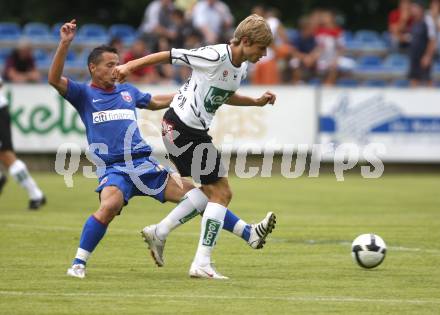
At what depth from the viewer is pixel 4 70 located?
835 inches

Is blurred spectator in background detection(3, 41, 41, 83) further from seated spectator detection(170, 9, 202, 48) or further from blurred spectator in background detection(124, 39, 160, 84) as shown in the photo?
seated spectator detection(170, 9, 202, 48)

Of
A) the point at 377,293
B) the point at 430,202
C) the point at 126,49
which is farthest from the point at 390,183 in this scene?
the point at 377,293

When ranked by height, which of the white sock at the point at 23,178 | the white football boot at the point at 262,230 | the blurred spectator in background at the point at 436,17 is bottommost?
the white football boot at the point at 262,230

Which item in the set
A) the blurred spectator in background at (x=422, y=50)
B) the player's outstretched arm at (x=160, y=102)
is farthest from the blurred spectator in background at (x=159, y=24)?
the player's outstretched arm at (x=160, y=102)

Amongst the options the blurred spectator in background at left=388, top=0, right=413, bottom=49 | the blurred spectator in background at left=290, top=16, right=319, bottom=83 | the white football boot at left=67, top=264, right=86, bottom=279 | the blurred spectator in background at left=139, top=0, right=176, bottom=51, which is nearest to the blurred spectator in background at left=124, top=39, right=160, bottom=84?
the blurred spectator in background at left=139, top=0, right=176, bottom=51

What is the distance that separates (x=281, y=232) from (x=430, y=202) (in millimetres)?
4659

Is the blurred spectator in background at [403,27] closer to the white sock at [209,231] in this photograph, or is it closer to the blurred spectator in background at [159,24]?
the blurred spectator in background at [159,24]

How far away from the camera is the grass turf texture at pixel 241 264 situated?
24.4 feet

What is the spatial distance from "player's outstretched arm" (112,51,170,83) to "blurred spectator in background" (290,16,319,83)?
14533mm

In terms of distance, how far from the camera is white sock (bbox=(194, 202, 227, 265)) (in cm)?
866

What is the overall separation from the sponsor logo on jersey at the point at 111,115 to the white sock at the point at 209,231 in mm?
1294

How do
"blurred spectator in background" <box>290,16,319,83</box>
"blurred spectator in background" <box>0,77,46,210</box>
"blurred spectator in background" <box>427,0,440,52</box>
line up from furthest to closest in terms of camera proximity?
"blurred spectator in background" <box>427,0,440,52</box>, "blurred spectator in background" <box>290,16,319,83</box>, "blurred spectator in background" <box>0,77,46,210</box>

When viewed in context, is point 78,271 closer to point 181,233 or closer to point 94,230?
point 94,230

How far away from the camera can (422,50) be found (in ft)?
73.3
